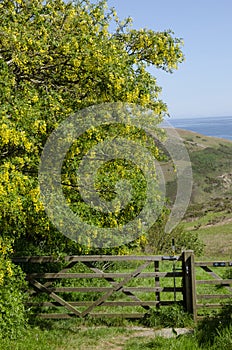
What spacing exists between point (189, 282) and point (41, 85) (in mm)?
5837

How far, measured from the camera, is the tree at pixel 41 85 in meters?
8.98

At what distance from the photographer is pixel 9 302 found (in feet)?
33.3

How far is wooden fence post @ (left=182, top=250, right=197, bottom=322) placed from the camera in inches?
444

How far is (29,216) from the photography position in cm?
978

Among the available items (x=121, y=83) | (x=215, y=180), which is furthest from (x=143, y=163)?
(x=215, y=180)

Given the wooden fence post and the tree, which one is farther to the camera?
the wooden fence post

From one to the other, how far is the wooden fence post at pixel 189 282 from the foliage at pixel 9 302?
3809 mm

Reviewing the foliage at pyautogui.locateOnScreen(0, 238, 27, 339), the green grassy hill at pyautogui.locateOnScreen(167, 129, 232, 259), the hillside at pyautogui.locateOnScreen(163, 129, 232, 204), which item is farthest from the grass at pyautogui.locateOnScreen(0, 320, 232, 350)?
the hillside at pyautogui.locateOnScreen(163, 129, 232, 204)

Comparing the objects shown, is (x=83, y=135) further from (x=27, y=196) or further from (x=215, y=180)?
(x=215, y=180)

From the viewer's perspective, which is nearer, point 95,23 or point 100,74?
point 100,74

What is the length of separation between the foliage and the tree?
2.10 ft

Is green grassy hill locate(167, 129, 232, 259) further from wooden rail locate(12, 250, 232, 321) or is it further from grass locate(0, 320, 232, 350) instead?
grass locate(0, 320, 232, 350)

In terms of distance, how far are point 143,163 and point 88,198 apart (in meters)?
1.90

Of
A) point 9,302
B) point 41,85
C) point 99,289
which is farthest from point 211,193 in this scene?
point 9,302
